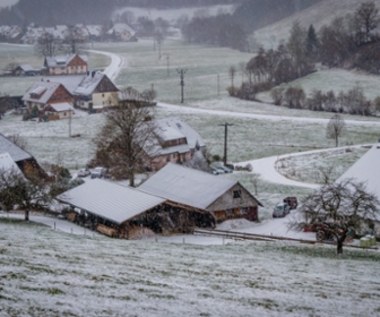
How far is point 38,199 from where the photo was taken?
36.5 m

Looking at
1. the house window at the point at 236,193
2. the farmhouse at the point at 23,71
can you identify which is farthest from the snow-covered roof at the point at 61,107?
the house window at the point at 236,193

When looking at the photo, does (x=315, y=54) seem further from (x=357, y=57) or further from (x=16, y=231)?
(x=16, y=231)

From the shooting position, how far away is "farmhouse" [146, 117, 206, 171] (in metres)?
54.5

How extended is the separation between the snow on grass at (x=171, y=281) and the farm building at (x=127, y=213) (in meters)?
6.81

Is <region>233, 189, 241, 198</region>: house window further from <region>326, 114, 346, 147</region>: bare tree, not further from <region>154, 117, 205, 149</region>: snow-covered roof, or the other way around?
<region>326, 114, 346, 147</region>: bare tree

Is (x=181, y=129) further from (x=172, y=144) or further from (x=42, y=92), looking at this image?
(x=42, y=92)

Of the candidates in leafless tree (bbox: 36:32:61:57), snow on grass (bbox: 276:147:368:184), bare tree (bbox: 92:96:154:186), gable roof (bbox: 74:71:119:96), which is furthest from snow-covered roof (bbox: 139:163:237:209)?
leafless tree (bbox: 36:32:61:57)

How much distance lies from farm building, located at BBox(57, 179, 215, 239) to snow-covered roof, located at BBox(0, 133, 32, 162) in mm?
9034

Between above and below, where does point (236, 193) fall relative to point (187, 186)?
below

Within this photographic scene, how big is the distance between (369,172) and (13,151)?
82.7ft

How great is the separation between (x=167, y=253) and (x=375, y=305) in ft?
30.7

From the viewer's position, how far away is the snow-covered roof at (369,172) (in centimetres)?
3655

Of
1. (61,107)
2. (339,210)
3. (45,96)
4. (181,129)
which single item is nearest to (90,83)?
(45,96)

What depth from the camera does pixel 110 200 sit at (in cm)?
3666
